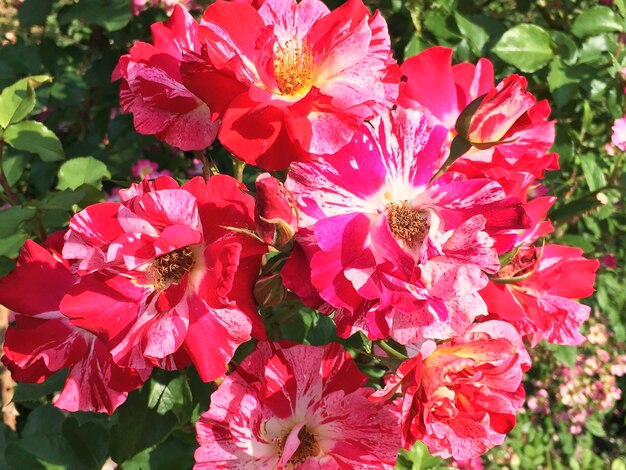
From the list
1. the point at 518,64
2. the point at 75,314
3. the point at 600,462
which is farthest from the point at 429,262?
the point at 600,462

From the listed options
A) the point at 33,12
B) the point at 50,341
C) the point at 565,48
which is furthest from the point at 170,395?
the point at 33,12

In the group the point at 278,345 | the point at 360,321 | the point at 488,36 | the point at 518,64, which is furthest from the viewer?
the point at 488,36

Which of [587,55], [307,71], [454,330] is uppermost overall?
[307,71]

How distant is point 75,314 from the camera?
22.8 inches

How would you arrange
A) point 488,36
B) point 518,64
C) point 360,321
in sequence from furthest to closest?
point 488,36, point 518,64, point 360,321

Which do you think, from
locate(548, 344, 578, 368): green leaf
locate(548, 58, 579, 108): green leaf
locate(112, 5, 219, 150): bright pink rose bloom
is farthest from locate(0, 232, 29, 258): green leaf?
locate(548, 344, 578, 368): green leaf

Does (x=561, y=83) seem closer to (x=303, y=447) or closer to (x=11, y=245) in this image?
(x=303, y=447)

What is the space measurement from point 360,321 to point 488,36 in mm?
1016

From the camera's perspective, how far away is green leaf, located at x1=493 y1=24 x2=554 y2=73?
1237mm

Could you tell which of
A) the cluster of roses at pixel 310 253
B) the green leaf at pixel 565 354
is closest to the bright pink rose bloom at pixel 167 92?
the cluster of roses at pixel 310 253

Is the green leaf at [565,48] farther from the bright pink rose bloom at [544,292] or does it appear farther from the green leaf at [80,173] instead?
the green leaf at [80,173]

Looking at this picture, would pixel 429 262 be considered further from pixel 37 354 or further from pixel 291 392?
pixel 37 354

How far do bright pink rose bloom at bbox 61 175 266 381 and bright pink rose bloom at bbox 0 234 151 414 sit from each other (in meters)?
0.09

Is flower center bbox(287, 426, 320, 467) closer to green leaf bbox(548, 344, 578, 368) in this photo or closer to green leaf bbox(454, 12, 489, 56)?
green leaf bbox(454, 12, 489, 56)
